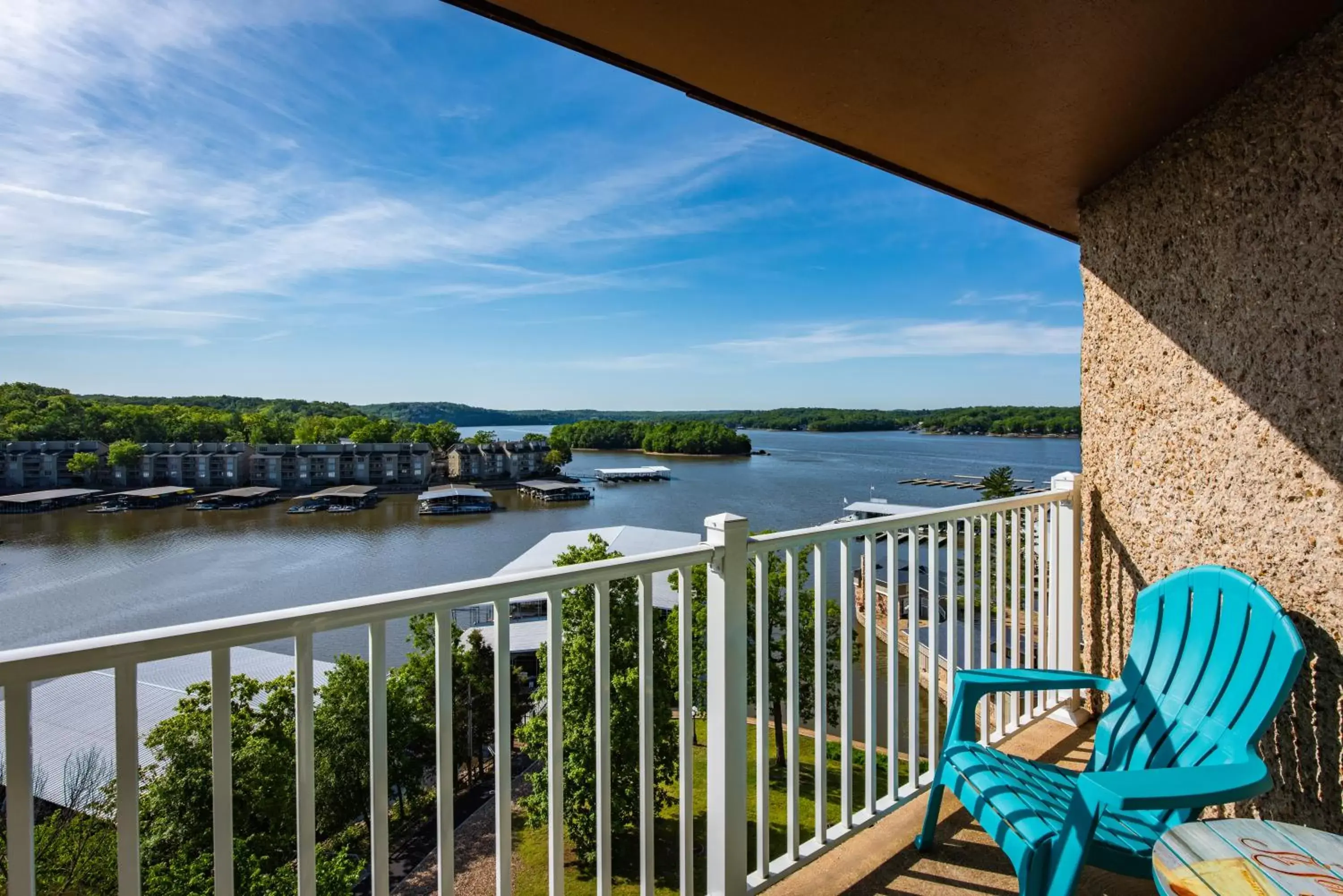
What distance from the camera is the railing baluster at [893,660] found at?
2199mm

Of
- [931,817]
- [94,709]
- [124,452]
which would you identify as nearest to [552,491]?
[124,452]

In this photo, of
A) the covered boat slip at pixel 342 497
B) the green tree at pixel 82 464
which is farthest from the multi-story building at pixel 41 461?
the covered boat slip at pixel 342 497

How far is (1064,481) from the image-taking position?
9.64ft

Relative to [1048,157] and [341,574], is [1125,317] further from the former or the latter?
[341,574]

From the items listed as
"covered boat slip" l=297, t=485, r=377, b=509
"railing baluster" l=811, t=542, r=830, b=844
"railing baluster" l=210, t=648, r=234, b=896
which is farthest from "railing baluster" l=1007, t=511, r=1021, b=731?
"covered boat slip" l=297, t=485, r=377, b=509

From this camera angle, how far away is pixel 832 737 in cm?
1630

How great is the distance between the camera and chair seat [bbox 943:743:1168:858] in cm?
162

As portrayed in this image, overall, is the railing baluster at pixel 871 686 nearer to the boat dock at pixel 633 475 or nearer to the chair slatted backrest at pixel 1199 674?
the chair slatted backrest at pixel 1199 674

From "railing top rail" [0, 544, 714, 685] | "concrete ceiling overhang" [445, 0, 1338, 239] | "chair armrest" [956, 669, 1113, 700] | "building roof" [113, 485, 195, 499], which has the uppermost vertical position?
"concrete ceiling overhang" [445, 0, 1338, 239]

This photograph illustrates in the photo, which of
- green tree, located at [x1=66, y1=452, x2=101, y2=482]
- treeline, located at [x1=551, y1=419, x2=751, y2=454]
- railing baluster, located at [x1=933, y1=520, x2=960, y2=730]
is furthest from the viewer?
treeline, located at [x1=551, y1=419, x2=751, y2=454]

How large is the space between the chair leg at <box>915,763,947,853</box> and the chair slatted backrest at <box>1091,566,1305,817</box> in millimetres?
464

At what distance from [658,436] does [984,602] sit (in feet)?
138

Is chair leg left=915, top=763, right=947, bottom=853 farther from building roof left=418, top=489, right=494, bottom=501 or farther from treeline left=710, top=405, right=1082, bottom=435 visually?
building roof left=418, top=489, right=494, bottom=501

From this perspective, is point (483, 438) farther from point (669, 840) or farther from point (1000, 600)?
point (1000, 600)
